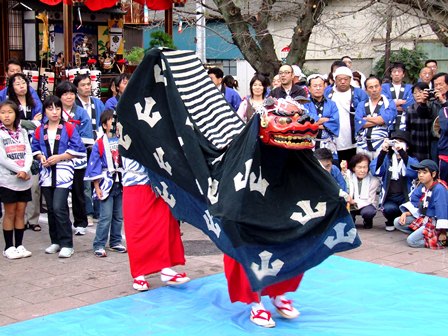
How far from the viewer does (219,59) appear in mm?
27453

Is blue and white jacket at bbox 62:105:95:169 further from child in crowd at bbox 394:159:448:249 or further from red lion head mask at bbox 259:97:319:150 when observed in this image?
child in crowd at bbox 394:159:448:249

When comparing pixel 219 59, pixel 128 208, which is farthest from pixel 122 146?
pixel 219 59

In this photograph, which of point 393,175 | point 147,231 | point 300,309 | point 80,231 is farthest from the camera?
point 393,175

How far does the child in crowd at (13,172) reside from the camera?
257 inches

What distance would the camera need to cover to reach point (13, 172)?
6543mm

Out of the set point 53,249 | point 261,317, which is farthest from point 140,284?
point 53,249

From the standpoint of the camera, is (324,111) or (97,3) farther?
(97,3)

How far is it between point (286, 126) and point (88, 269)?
2.73m

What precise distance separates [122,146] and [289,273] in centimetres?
A: 177

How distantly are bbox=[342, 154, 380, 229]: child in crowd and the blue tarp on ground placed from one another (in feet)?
6.43

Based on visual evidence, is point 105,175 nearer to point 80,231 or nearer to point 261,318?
point 80,231

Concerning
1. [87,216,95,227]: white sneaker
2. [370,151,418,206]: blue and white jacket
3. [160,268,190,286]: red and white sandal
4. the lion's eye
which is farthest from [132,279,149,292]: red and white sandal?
[370,151,418,206]: blue and white jacket

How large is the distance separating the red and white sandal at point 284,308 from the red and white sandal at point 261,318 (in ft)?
0.41

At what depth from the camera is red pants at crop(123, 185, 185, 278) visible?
557cm
